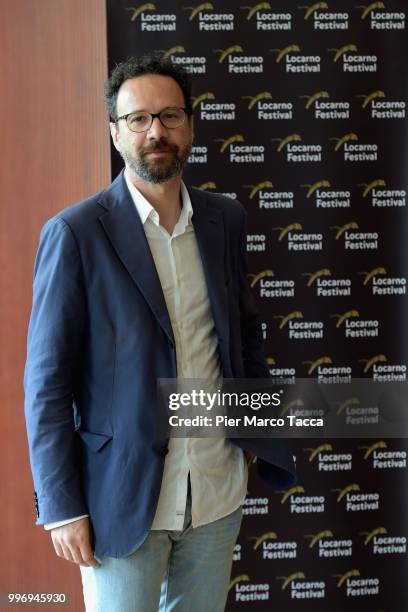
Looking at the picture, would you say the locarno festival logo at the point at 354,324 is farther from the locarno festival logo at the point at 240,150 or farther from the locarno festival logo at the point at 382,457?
the locarno festival logo at the point at 240,150

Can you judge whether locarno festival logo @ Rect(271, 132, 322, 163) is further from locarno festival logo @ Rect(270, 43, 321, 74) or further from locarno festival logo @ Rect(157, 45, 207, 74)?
locarno festival logo @ Rect(157, 45, 207, 74)

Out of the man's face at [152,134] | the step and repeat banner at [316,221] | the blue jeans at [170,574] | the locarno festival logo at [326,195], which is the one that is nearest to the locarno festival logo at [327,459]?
the step and repeat banner at [316,221]

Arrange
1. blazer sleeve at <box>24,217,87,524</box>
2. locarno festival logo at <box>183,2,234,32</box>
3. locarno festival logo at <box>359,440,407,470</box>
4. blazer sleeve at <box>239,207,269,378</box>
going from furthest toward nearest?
locarno festival logo at <box>359,440,407,470</box>, locarno festival logo at <box>183,2,234,32</box>, blazer sleeve at <box>239,207,269,378</box>, blazer sleeve at <box>24,217,87,524</box>

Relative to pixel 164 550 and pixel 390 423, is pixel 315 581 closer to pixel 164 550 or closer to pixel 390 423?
pixel 390 423

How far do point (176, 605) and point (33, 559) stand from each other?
1105 millimetres

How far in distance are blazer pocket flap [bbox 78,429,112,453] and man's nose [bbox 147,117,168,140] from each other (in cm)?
70

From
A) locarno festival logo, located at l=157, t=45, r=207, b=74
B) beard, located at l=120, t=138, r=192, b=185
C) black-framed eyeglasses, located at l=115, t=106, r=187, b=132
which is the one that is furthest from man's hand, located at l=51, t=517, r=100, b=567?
locarno festival logo, located at l=157, t=45, r=207, b=74

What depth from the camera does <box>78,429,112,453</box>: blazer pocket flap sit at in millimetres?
1505

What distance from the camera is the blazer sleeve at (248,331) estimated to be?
1.90 meters

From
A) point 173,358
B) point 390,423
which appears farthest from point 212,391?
point 390,423

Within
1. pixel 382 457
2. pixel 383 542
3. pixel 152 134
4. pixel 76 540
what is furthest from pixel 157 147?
pixel 383 542

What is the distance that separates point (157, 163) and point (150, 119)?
10cm

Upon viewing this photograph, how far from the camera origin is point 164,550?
1.59 m

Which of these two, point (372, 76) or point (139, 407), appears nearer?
point (139, 407)
